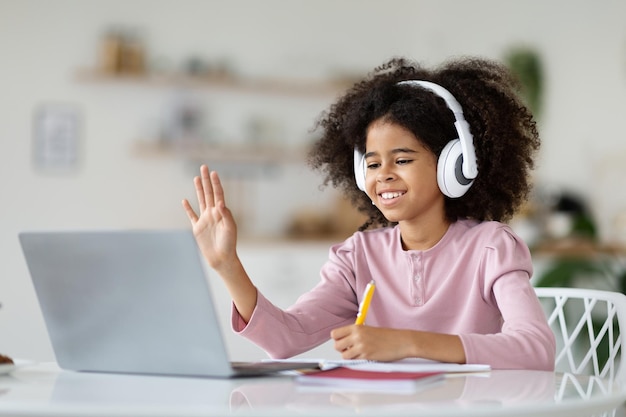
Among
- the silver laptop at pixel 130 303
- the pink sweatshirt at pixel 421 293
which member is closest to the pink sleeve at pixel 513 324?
the pink sweatshirt at pixel 421 293

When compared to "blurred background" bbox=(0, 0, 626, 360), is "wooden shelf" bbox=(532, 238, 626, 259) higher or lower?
lower

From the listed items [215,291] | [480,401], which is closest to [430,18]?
[215,291]

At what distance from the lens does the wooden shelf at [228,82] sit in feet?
17.0

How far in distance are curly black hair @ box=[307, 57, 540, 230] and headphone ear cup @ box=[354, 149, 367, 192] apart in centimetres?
1

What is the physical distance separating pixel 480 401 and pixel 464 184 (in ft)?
2.05

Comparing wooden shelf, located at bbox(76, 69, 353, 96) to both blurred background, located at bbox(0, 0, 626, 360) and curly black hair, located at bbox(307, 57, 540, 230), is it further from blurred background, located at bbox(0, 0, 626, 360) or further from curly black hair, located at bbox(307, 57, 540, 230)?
curly black hair, located at bbox(307, 57, 540, 230)

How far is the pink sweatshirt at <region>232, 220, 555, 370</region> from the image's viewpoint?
144 cm

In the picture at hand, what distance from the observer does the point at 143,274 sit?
110 cm

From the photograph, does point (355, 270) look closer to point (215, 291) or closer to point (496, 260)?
point (496, 260)

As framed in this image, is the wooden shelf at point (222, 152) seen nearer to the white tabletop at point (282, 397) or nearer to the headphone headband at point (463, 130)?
the headphone headband at point (463, 130)

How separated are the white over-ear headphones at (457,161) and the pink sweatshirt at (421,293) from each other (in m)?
0.09

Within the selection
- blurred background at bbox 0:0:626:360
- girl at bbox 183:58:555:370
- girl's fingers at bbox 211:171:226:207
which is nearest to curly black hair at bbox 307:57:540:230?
girl at bbox 183:58:555:370

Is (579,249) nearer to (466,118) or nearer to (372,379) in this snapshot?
(466,118)

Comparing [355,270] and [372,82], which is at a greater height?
[372,82]
